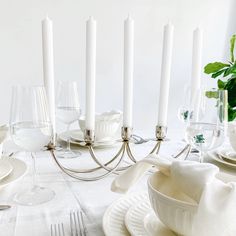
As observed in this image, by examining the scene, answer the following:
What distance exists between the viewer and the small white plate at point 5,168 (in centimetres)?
73

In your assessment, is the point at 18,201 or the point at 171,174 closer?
the point at 171,174

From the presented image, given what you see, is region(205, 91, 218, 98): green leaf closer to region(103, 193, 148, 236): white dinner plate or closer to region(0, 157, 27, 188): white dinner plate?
region(103, 193, 148, 236): white dinner plate

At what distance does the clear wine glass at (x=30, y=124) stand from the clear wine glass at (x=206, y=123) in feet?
1.13

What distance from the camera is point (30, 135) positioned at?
68 cm

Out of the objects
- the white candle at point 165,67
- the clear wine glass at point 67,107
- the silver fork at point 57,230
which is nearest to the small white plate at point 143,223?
the silver fork at point 57,230

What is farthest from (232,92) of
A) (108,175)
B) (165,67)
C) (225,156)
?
(108,175)

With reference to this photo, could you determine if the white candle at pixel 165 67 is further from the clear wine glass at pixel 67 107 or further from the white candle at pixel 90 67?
the clear wine glass at pixel 67 107

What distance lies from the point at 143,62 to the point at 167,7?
44cm

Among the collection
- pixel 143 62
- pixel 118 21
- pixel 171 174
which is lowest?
pixel 171 174

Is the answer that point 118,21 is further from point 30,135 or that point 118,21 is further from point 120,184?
point 120,184

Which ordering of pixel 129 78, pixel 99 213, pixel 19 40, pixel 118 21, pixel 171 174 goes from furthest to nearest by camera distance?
1. pixel 118 21
2. pixel 19 40
3. pixel 129 78
4. pixel 99 213
5. pixel 171 174

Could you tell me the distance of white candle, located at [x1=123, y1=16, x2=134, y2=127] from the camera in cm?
78

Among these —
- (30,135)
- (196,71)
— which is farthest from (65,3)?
(30,135)

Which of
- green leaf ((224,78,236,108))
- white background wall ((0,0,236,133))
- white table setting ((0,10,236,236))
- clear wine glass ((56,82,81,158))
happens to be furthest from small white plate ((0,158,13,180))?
white background wall ((0,0,236,133))
